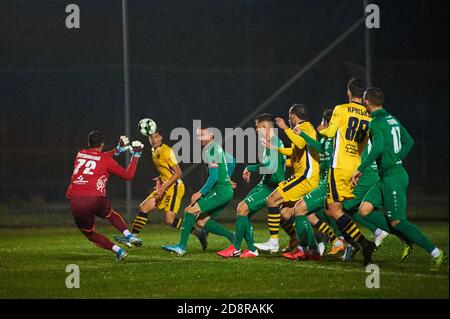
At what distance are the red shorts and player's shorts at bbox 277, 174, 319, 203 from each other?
2431 mm

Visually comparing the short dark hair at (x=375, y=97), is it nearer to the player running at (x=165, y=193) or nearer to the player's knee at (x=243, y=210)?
the player's knee at (x=243, y=210)

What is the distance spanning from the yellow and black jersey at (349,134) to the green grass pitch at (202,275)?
1.30 m

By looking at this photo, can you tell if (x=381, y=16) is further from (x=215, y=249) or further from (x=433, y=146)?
(x=215, y=249)

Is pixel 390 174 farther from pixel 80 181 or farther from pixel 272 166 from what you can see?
pixel 80 181

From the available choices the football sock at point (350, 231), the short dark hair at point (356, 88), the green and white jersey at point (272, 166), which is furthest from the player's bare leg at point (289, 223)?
the short dark hair at point (356, 88)

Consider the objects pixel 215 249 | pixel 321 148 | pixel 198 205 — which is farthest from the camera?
pixel 215 249

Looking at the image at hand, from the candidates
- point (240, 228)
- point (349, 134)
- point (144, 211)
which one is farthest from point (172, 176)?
point (349, 134)

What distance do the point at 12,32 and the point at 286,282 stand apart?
11212 mm

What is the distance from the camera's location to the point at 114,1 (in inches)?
730

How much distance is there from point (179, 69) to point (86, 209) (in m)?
7.70

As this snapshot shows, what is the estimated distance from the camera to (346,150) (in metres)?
10.9

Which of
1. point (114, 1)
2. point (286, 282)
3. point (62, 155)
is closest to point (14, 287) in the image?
point (286, 282)

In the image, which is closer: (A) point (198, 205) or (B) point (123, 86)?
(A) point (198, 205)

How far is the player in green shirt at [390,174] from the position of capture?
991cm
